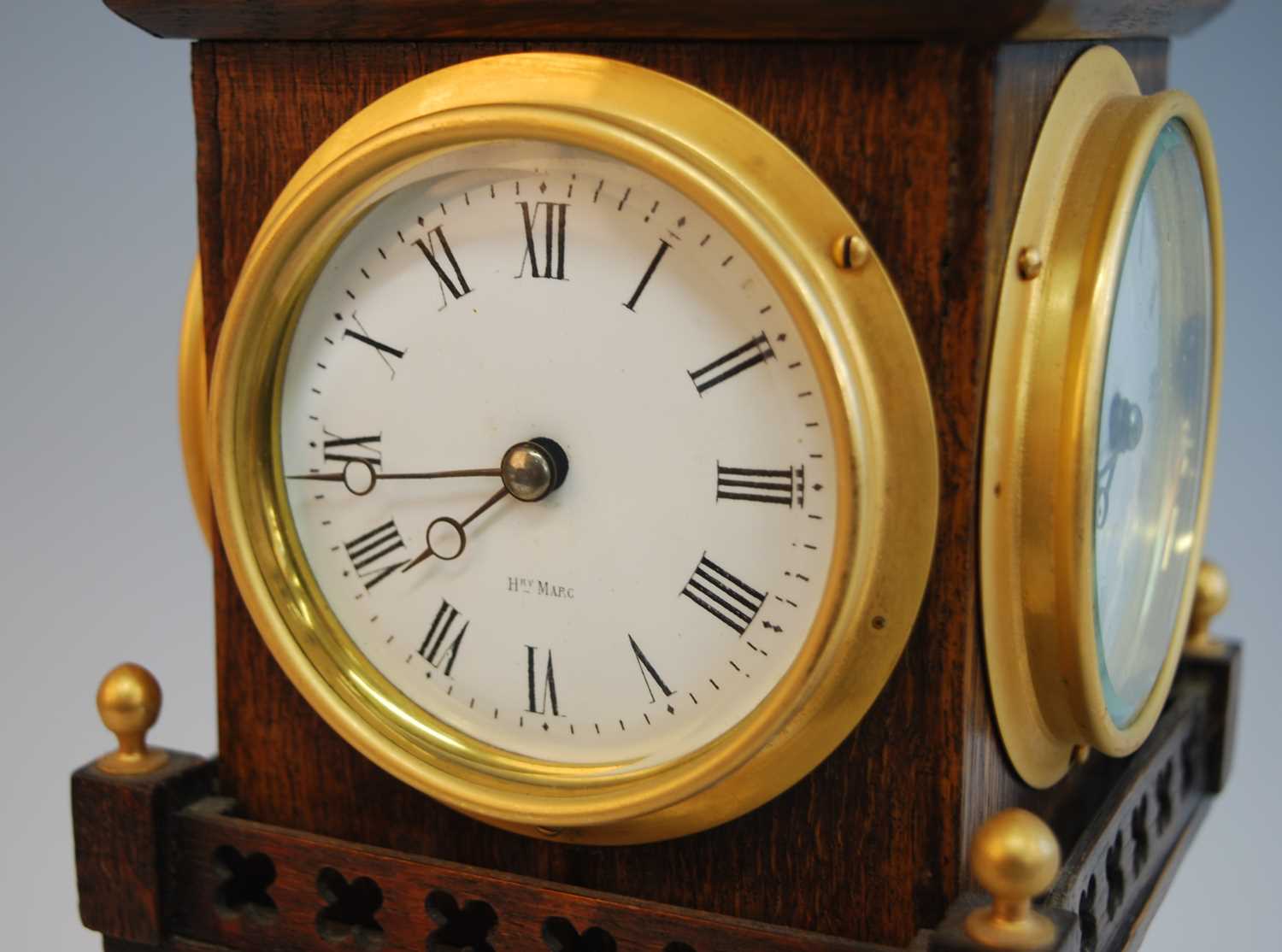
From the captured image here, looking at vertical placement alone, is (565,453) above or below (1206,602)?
above

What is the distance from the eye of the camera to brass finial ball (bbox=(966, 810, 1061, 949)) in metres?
1.00

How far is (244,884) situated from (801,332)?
602 millimetres

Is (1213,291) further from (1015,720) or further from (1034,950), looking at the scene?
(1034,950)

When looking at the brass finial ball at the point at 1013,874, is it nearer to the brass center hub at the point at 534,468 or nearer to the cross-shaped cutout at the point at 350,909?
the brass center hub at the point at 534,468

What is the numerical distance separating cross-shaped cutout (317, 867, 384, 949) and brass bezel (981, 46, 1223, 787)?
17.6 inches

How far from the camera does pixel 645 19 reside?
1.05 metres

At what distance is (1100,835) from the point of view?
121cm

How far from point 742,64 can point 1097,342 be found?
256 millimetres

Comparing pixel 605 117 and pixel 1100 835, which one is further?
pixel 1100 835

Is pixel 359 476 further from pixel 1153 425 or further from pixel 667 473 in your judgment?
pixel 1153 425

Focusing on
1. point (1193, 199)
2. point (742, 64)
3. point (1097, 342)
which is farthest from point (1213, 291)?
point (742, 64)

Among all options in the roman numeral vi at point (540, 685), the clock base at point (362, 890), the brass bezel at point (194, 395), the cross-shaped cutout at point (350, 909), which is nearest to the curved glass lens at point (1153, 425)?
the clock base at point (362, 890)

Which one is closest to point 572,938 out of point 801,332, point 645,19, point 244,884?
point 244,884

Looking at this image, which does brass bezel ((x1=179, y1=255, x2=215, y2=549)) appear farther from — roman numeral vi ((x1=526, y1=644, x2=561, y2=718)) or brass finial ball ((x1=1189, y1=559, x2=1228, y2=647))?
brass finial ball ((x1=1189, y1=559, x2=1228, y2=647))
